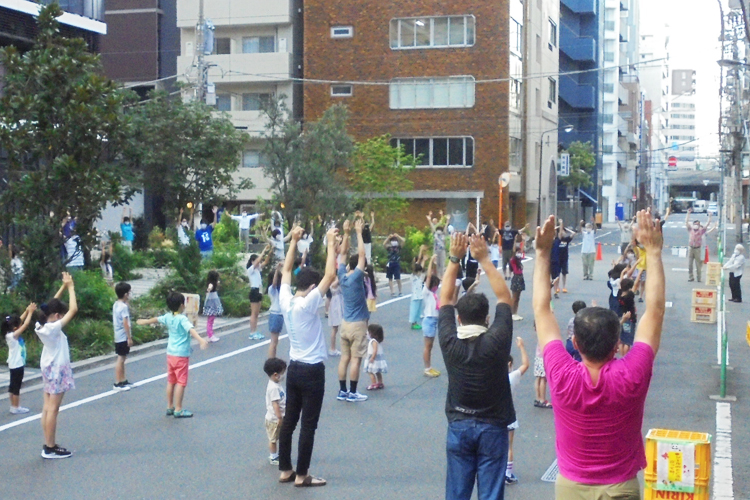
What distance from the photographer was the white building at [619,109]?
9275 centimetres

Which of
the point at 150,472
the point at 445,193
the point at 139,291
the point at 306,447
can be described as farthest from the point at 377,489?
the point at 445,193

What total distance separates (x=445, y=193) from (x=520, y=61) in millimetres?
8495

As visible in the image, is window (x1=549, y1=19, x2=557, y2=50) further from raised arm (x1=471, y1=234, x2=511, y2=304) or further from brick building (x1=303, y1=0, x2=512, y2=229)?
raised arm (x1=471, y1=234, x2=511, y2=304)

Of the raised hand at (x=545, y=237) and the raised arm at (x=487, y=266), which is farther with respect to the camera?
the raised arm at (x=487, y=266)

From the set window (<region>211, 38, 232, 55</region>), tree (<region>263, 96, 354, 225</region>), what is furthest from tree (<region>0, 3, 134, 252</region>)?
window (<region>211, 38, 232, 55</region>)

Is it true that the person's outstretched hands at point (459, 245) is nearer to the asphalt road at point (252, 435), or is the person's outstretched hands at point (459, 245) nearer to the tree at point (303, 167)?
the asphalt road at point (252, 435)

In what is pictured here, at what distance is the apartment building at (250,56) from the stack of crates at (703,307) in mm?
31838

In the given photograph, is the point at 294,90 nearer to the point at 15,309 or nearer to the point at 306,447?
the point at 15,309

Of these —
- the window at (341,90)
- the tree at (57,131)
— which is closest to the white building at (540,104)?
the window at (341,90)

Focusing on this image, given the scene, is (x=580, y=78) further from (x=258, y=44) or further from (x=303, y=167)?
(x=303, y=167)

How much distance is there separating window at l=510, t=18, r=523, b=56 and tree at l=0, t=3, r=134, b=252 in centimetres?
3438

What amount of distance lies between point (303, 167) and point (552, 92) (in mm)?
36244

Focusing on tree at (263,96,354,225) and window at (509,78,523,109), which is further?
window at (509,78,523,109)

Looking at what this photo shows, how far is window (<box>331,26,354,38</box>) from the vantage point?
4772 cm
